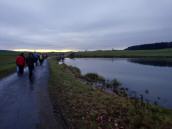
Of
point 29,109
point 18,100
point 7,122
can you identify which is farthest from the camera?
point 18,100

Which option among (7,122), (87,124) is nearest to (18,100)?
(7,122)

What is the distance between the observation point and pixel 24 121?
8.37 meters

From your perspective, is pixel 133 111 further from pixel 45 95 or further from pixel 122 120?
pixel 45 95

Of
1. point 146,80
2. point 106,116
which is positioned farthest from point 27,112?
point 146,80

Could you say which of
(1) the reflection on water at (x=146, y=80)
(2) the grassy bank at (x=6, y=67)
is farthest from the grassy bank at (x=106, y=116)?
(2) the grassy bank at (x=6, y=67)

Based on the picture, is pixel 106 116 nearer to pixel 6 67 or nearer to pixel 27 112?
pixel 27 112

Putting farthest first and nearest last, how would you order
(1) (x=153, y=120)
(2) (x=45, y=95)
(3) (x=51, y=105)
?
(2) (x=45, y=95), (3) (x=51, y=105), (1) (x=153, y=120)

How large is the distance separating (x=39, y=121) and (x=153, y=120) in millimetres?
3844

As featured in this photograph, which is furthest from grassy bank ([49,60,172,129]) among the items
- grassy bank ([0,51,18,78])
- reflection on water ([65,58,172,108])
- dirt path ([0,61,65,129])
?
grassy bank ([0,51,18,78])

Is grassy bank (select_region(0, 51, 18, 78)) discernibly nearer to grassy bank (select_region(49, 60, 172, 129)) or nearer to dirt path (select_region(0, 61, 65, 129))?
dirt path (select_region(0, 61, 65, 129))

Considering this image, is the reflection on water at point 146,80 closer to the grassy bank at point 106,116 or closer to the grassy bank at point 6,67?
the grassy bank at point 106,116

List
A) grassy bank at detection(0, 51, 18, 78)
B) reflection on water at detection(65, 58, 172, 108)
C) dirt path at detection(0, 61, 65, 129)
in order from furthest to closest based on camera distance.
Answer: grassy bank at detection(0, 51, 18, 78), reflection on water at detection(65, 58, 172, 108), dirt path at detection(0, 61, 65, 129)

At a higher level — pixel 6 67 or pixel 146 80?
pixel 6 67

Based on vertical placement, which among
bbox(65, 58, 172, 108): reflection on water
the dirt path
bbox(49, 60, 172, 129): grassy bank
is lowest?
bbox(65, 58, 172, 108): reflection on water
